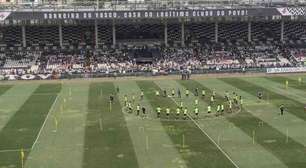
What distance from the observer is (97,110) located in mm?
54094

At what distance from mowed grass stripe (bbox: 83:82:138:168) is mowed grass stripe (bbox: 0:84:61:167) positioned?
166 inches

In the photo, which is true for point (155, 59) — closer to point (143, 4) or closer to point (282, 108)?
point (143, 4)

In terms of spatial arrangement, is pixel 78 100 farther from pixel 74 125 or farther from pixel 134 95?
pixel 74 125

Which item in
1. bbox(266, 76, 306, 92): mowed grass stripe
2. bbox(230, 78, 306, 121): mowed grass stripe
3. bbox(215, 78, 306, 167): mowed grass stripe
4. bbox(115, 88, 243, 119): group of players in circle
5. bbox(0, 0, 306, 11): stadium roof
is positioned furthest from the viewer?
bbox(0, 0, 306, 11): stadium roof

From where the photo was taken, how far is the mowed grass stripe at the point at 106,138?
3538cm

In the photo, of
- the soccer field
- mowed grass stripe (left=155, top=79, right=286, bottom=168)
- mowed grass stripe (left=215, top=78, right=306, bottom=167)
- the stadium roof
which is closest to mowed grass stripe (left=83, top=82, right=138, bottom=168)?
the soccer field

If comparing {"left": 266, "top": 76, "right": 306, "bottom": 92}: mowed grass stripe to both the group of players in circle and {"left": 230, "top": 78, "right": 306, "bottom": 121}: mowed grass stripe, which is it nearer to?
{"left": 230, "top": 78, "right": 306, "bottom": 121}: mowed grass stripe

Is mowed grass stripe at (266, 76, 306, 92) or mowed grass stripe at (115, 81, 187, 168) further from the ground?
mowed grass stripe at (266, 76, 306, 92)

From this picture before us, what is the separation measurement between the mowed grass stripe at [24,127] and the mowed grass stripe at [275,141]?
54.1 feet

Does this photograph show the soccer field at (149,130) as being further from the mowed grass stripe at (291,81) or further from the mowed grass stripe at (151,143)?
the mowed grass stripe at (291,81)

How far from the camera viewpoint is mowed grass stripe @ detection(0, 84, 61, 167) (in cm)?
3741

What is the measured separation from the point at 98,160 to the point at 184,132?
9.74 meters

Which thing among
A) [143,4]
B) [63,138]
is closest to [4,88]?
[63,138]

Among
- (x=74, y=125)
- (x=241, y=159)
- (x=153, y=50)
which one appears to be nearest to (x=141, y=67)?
(x=153, y=50)
